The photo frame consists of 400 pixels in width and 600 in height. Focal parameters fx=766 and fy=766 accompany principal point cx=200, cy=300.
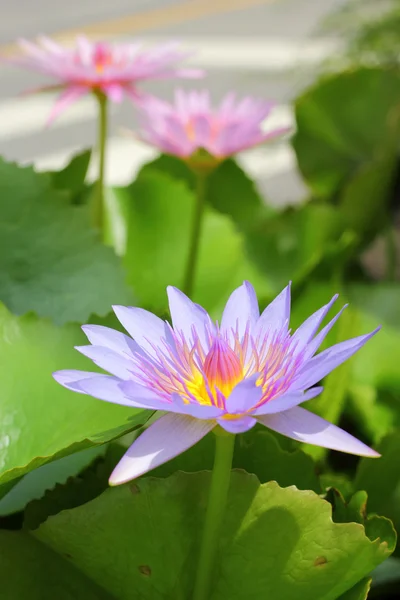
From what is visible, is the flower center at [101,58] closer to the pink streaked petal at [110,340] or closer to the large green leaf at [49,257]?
the large green leaf at [49,257]

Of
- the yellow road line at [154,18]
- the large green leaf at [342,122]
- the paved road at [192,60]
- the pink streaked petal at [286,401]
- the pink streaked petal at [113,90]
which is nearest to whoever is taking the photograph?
the pink streaked petal at [286,401]

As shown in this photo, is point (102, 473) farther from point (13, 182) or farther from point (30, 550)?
point (13, 182)

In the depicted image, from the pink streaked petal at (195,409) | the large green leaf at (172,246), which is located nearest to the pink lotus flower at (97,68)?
the large green leaf at (172,246)

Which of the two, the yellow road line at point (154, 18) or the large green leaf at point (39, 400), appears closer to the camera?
the large green leaf at point (39, 400)

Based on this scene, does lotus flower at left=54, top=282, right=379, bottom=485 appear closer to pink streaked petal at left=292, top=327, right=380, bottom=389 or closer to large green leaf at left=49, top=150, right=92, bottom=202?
pink streaked petal at left=292, top=327, right=380, bottom=389

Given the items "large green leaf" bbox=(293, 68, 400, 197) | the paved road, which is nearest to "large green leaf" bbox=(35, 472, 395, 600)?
"large green leaf" bbox=(293, 68, 400, 197)

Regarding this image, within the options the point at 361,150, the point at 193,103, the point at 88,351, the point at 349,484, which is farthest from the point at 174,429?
the point at 361,150
